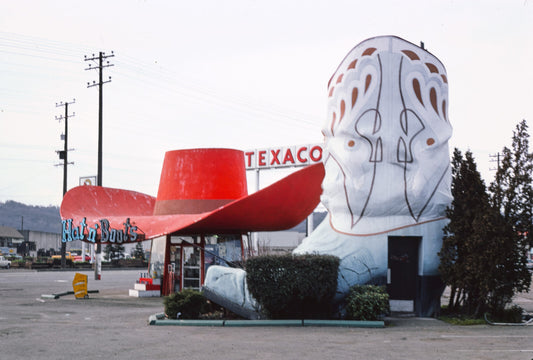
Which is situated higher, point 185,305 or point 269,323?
point 185,305

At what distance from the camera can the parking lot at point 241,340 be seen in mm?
10555

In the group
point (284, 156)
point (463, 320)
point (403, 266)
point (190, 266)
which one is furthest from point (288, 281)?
point (284, 156)

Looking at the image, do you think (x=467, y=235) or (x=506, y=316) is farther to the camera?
(x=467, y=235)

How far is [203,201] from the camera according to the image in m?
24.6

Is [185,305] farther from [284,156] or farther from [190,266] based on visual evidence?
[284,156]

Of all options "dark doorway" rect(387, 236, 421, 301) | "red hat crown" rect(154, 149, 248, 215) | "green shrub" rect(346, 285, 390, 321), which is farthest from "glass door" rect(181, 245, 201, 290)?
"green shrub" rect(346, 285, 390, 321)

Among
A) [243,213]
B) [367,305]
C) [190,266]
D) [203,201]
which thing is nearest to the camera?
[367,305]

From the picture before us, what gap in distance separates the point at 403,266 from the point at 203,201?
9774 mm

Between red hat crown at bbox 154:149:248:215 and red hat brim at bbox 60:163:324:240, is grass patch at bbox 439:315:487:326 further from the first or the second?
red hat crown at bbox 154:149:248:215

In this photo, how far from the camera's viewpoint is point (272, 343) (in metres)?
11.8

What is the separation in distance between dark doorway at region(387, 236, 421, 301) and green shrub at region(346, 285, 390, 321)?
5.41 feet

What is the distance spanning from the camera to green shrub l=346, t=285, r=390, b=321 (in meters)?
15.0

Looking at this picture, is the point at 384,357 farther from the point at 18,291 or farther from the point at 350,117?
the point at 18,291

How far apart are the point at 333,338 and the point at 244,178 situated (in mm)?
13931
